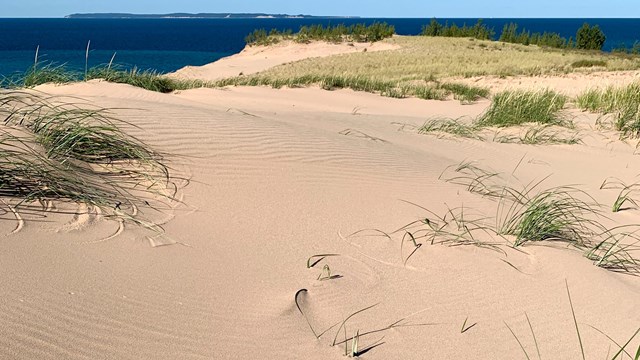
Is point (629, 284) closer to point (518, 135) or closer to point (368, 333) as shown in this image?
point (368, 333)

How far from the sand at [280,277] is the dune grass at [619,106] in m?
4.51

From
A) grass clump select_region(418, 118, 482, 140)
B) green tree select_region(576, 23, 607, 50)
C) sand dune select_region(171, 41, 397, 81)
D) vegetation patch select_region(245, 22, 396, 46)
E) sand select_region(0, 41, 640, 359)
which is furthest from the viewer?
vegetation patch select_region(245, 22, 396, 46)

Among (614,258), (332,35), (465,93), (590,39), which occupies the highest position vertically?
(614,258)

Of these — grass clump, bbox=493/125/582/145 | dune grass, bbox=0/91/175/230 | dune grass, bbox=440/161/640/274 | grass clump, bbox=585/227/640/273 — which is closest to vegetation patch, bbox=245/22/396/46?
grass clump, bbox=493/125/582/145

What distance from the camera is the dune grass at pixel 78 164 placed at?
3211 millimetres

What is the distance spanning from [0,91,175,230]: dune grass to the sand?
6.9 inches

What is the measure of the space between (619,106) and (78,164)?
8958 millimetres

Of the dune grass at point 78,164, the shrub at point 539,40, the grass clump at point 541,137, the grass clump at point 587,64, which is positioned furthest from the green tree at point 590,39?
the dune grass at point 78,164

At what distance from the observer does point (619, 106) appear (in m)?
10.0

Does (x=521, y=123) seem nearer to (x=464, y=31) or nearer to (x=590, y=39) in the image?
(x=590, y=39)

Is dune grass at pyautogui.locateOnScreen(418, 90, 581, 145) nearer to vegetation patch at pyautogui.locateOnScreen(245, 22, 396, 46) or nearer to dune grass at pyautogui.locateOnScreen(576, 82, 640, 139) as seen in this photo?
dune grass at pyautogui.locateOnScreen(576, 82, 640, 139)

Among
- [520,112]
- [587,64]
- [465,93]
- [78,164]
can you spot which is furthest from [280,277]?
[587,64]

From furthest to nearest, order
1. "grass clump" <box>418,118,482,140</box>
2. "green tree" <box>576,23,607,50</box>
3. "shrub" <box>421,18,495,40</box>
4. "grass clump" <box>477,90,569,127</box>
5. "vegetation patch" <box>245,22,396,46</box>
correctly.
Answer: "shrub" <box>421,18,495,40</box>, "vegetation patch" <box>245,22,396,46</box>, "green tree" <box>576,23,607,50</box>, "grass clump" <box>477,90,569,127</box>, "grass clump" <box>418,118,482,140</box>

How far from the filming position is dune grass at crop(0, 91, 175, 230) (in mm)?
3211
